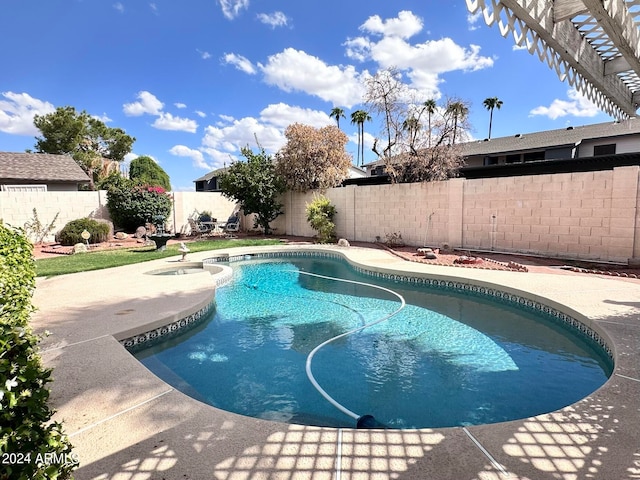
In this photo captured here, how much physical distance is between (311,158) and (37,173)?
1399 cm

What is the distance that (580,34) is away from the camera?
9.79ft

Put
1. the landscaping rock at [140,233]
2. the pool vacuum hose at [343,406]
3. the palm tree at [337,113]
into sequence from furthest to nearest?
the palm tree at [337,113] < the landscaping rock at [140,233] < the pool vacuum hose at [343,406]

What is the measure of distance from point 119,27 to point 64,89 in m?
12.3

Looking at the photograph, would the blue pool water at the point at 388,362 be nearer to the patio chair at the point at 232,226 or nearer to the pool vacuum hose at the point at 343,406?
the pool vacuum hose at the point at 343,406

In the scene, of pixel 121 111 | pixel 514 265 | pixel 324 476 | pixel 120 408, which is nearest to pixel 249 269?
pixel 514 265

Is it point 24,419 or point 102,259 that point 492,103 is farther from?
point 24,419

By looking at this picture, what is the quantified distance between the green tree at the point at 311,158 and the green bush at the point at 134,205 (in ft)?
19.4

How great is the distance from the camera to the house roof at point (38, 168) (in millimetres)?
17016

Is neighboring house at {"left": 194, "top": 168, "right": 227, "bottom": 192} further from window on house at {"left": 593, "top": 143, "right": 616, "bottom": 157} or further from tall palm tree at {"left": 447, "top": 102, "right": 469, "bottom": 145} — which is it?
window on house at {"left": 593, "top": 143, "right": 616, "bottom": 157}

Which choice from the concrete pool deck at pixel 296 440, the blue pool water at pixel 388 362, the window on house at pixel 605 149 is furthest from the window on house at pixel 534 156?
the concrete pool deck at pixel 296 440

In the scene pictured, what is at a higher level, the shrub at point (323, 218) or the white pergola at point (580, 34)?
the white pergola at point (580, 34)

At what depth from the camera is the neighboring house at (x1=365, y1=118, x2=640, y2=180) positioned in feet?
45.6

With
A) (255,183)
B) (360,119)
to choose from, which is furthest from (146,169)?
(360,119)

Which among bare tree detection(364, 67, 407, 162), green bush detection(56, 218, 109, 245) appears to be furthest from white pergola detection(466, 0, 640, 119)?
green bush detection(56, 218, 109, 245)
